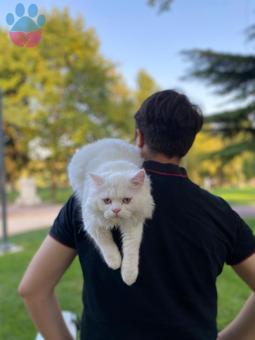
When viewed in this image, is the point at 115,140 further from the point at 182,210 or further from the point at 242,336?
the point at 242,336

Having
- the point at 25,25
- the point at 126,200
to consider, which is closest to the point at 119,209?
the point at 126,200

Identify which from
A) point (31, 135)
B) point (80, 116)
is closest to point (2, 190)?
point (80, 116)

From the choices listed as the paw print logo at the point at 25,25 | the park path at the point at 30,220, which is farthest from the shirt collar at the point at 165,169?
the park path at the point at 30,220

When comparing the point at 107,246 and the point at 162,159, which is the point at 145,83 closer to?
the point at 162,159

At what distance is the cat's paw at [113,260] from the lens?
3.19 feet

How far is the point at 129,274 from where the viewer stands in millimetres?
947

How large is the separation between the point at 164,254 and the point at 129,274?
103 millimetres

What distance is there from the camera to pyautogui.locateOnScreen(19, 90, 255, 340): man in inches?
38.7

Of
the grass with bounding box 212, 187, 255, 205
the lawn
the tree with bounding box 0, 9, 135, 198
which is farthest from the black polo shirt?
the grass with bounding box 212, 187, 255, 205

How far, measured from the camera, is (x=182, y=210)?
99 cm

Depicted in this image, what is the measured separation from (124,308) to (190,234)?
0.83 ft

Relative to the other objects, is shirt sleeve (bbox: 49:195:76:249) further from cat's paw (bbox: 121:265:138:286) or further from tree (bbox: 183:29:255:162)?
tree (bbox: 183:29:255:162)

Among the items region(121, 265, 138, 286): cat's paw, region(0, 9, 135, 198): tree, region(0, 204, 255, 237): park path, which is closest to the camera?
region(121, 265, 138, 286): cat's paw

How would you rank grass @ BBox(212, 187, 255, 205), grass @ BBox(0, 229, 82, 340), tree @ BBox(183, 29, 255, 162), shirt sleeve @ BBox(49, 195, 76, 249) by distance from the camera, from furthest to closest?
grass @ BBox(212, 187, 255, 205) → tree @ BBox(183, 29, 255, 162) → grass @ BBox(0, 229, 82, 340) → shirt sleeve @ BBox(49, 195, 76, 249)
